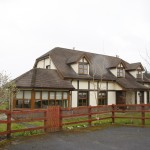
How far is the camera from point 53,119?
11.6m

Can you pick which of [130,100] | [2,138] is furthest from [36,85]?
[130,100]

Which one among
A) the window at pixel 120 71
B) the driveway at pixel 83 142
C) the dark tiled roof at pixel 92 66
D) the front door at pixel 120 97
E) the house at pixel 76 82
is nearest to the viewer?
the driveway at pixel 83 142

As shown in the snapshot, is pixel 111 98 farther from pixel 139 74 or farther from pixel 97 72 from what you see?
pixel 139 74

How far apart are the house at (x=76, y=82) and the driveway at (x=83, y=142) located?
1066 cm

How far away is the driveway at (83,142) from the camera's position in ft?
27.4

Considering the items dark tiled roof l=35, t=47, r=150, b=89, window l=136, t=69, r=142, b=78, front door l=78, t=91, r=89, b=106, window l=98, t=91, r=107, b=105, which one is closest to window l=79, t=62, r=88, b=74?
dark tiled roof l=35, t=47, r=150, b=89

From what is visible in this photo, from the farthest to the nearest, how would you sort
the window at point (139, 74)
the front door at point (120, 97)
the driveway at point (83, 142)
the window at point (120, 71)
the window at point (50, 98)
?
the window at point (139, 74)
the window at point (120, 71)
the front door at point (120, 97)
the window at point (50, 98)
the driveway at point (83, 142)

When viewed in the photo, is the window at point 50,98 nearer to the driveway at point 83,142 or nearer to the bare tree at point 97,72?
the bare tree at point 97,72

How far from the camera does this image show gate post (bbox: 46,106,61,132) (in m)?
11.4

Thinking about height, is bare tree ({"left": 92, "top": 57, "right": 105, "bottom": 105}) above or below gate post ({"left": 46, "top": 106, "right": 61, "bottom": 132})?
above

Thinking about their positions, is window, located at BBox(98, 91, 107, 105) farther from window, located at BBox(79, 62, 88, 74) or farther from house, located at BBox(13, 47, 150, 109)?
window, located at BBox(79, 62, 88, 74)

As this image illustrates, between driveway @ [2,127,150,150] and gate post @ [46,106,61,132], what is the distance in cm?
51

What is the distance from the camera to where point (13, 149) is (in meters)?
7.96

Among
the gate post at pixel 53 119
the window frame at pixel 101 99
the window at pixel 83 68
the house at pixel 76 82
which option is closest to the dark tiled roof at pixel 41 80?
the house at pixel 76 82
